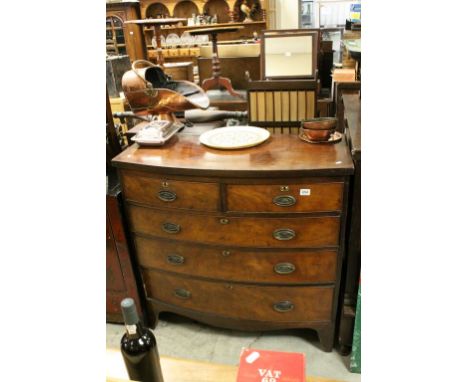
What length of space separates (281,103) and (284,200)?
55 cm

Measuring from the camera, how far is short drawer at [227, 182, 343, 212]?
1310 mm

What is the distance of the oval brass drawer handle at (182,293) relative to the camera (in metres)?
1.70

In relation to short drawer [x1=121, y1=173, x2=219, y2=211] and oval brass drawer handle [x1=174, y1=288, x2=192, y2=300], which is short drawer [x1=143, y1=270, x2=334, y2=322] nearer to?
oval brass drawer handle [x1=174, y1=288, x2=192, y2=300]

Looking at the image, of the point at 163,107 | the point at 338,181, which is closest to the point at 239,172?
the point at 338,181

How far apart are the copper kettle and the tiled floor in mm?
1072

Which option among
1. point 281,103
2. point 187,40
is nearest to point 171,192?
point 281,103

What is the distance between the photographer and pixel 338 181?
1285mm

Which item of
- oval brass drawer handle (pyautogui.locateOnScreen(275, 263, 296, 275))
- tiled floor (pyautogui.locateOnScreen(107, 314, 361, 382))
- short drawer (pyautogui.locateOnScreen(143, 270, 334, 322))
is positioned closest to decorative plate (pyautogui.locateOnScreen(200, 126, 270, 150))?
oval brass drawer handle (pyautogui.locateOnScreen(275, 263, 296, 275))

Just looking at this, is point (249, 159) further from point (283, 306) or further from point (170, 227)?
point (283, 306)

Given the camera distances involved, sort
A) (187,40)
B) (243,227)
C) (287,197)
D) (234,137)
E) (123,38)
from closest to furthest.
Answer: (287,197)
(243,227)
(234,137)
(123,38)
(187,40)

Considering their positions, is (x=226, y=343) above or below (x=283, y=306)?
below

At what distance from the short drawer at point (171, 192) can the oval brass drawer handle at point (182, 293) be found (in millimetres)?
452

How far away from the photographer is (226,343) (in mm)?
1794

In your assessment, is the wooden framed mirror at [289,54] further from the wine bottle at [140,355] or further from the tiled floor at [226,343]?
the wine bottle at [140,355]
